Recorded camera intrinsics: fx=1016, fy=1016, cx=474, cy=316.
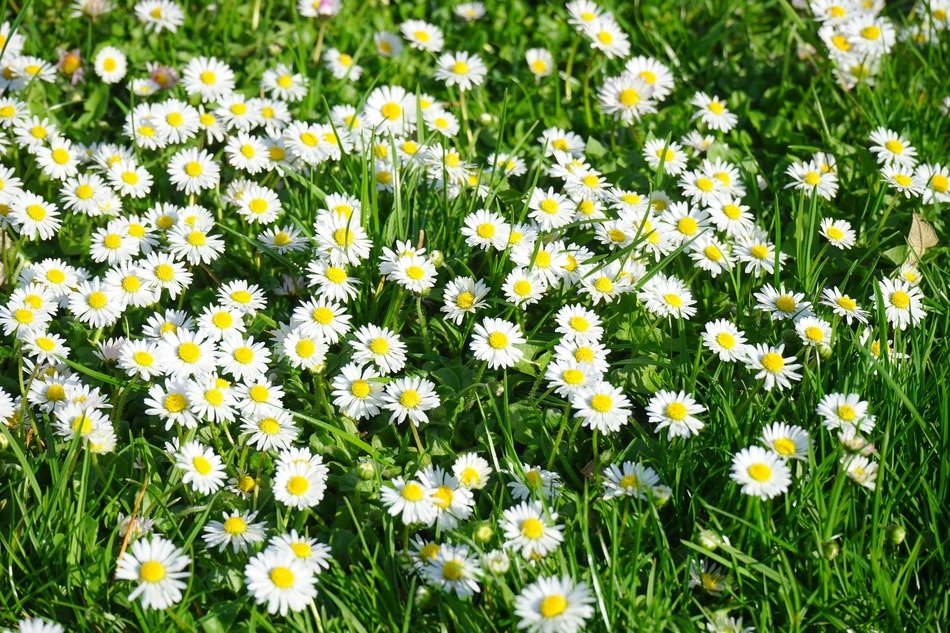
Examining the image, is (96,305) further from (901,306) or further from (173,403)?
(901,306)

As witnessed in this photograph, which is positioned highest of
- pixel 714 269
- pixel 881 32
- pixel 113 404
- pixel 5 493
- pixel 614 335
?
pixel 881 32

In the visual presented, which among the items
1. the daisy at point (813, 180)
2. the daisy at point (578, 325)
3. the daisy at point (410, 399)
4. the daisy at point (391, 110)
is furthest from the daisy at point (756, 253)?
the daisy at point (391, 110)

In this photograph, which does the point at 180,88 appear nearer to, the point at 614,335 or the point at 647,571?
the point at 614,335

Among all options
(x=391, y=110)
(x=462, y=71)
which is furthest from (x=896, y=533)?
(x=462, y=71)

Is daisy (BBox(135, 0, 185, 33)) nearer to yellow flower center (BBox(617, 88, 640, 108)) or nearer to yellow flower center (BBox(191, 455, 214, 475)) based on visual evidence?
yellow flower center (BBox(617, 88, 640, 108))

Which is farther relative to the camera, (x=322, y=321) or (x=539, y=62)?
(x=539, y=62)

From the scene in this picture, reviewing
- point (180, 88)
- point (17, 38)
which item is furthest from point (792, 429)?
point (17, 38)
